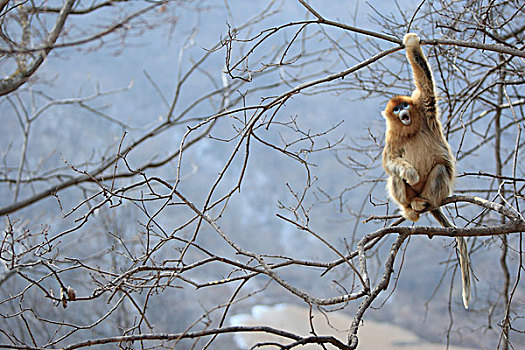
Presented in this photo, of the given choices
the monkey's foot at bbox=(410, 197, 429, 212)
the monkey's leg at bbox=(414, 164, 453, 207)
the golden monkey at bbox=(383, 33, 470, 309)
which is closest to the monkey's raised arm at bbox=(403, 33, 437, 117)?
the golden monkey at bbox=(383, 33, 470, 309)

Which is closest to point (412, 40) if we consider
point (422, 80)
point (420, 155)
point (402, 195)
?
point (422, 80)

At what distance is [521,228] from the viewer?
1557 mm

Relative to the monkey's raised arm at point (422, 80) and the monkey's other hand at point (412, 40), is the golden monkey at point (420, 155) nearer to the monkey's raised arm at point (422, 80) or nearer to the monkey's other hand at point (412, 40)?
the monkey's raised arm at point (422, 80)

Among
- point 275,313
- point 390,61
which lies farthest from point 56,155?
point 390,61

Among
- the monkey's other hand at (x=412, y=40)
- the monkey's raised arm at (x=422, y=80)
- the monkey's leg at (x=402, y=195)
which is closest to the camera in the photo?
the monkey's other hand at (x=412, y=40)

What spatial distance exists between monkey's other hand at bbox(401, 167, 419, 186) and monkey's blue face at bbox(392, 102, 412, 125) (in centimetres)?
17

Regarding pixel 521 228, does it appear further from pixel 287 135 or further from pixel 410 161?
pixel 287 135

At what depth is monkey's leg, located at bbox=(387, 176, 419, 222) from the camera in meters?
1.98

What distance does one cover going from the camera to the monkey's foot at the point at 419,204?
1.94m

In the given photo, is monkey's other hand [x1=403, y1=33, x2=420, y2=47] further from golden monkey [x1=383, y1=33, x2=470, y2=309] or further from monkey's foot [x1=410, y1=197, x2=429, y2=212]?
monkey's foot [x1=410, y1=197, x2=429, y2=212]

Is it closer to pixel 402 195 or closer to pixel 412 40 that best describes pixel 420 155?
pixel 402 195

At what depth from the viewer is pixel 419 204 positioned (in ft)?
6.40

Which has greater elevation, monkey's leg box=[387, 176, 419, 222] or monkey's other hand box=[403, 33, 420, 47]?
monkey's other hand box=[403, 33, 420, 47]

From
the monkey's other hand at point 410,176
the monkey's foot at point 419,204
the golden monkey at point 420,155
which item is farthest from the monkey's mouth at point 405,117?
the monkey's foot at point 419,204
